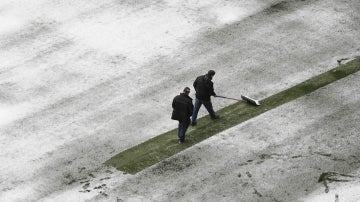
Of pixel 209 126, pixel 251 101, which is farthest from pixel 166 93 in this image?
pixel 251 101

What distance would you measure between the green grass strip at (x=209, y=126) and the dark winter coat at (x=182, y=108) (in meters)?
0.89

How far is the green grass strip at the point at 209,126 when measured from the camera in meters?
17.2

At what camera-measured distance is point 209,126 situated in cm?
1838

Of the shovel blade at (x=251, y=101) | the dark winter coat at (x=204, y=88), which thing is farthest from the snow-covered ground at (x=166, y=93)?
the dark winter coat at (x=204, y=88)

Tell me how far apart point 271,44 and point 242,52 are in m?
1.05

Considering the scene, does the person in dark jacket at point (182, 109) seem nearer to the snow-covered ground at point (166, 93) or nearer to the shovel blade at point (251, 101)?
the snow-covered ground at point (166, 93)

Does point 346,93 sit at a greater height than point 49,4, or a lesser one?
lesser

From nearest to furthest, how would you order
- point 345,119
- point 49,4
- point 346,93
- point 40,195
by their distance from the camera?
point 40,195 < point 345,119 < point 346,93 < point 49,4

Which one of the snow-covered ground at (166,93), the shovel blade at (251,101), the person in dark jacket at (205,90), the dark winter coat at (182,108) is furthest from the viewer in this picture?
the shovel blade at (251,101)

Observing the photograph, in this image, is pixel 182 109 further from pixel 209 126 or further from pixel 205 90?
pixel 209 126

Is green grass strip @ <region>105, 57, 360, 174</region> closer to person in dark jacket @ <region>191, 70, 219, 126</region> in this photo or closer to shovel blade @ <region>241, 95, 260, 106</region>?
shovel blade @ <region>241, 95, 260, 106</region>

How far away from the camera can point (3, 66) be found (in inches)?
840

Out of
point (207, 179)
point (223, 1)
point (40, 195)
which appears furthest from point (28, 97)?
point (223, 1)

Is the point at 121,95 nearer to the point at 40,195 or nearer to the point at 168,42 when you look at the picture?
the point at 168,42
